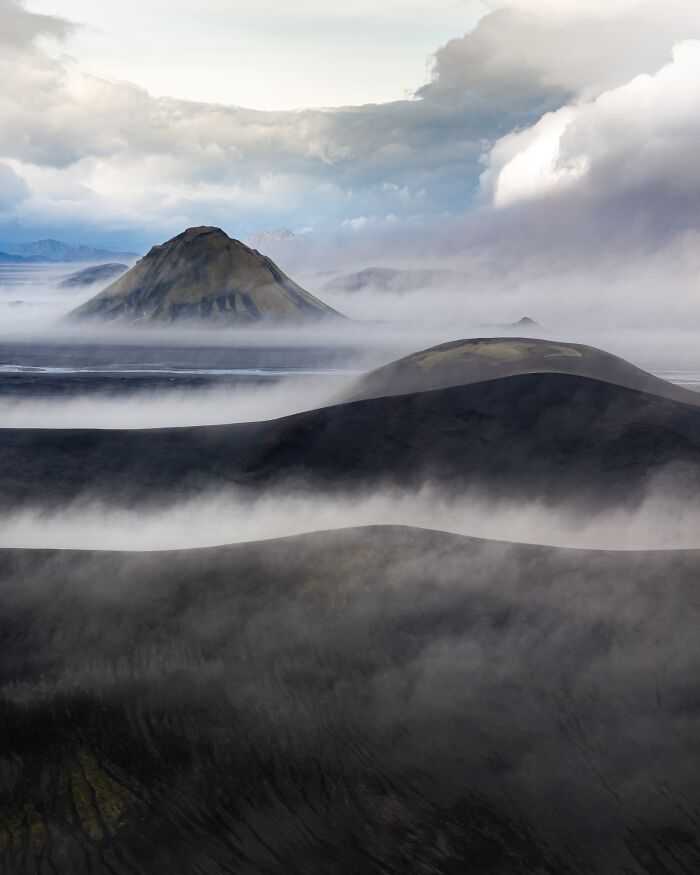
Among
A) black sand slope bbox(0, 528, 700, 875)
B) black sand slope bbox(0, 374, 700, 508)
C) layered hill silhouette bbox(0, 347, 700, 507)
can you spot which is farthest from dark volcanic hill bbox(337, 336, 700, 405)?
black sand slope bbox(0, 528, 700, 875)

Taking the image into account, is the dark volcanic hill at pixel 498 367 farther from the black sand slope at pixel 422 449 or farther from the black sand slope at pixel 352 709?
the black sand slope at pixel 352 709

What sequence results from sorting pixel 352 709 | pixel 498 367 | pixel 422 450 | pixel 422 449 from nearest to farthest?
pixel 352 709 → pixel 422 450 → pixel 422 449 → pixel 498 367

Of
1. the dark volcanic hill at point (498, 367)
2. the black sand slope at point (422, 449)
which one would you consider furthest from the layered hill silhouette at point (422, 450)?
the dark volcanic hill at point (498, 367)

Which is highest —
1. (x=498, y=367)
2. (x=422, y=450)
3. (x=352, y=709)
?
(x=498, y=367)

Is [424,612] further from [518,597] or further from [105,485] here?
[105,485]

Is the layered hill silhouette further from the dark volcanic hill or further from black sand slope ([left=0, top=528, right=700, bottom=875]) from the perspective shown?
the dark volcanic hill

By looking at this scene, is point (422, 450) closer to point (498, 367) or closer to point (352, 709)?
point (352, 709)

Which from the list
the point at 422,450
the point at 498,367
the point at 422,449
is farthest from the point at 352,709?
the point at 498,367
